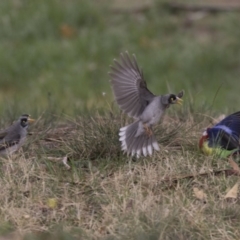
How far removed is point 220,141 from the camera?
695 cm

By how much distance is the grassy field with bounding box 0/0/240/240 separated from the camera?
19.2 ft

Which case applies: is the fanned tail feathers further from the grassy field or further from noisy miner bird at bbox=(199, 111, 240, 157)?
noisy miner bird at bbox=(199, 111, 240, 157)

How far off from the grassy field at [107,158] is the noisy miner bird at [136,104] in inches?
5.0

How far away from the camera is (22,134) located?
23.3 feet

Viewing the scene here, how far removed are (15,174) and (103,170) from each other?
61 centimetres

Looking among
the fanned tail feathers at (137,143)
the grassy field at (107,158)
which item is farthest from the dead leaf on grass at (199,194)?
the fanned tail feathers at (137,143)

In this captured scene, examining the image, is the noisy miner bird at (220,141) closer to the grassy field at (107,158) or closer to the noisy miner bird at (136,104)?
the grassy field at (107,158)

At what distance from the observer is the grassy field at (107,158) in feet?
19.2

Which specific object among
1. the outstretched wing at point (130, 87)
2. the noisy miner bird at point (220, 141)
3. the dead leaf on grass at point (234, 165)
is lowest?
the dead leaf on grass at point (234, 165)

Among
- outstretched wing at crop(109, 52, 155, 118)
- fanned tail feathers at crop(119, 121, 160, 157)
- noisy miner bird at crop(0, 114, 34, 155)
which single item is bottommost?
fanned tail feathers at crop(119, 121, 160, 157)

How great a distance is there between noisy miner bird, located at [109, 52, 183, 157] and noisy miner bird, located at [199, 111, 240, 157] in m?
0.36

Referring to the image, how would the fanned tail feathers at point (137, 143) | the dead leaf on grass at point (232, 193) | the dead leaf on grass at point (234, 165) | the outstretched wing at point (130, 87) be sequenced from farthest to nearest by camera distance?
the outstretched wing at point (130, 87), the fanned tail feathers at point (137, 143), the dead leaf on grass at point (234, 165), the dead leaf on grass at point (232, 193)

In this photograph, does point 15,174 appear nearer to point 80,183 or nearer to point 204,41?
point 80,183

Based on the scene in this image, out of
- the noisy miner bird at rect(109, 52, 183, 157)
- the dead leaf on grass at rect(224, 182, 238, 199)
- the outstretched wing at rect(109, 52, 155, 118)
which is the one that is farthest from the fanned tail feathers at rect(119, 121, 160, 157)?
the dead leaf on grass at rect(224, 182, 238, 199)
